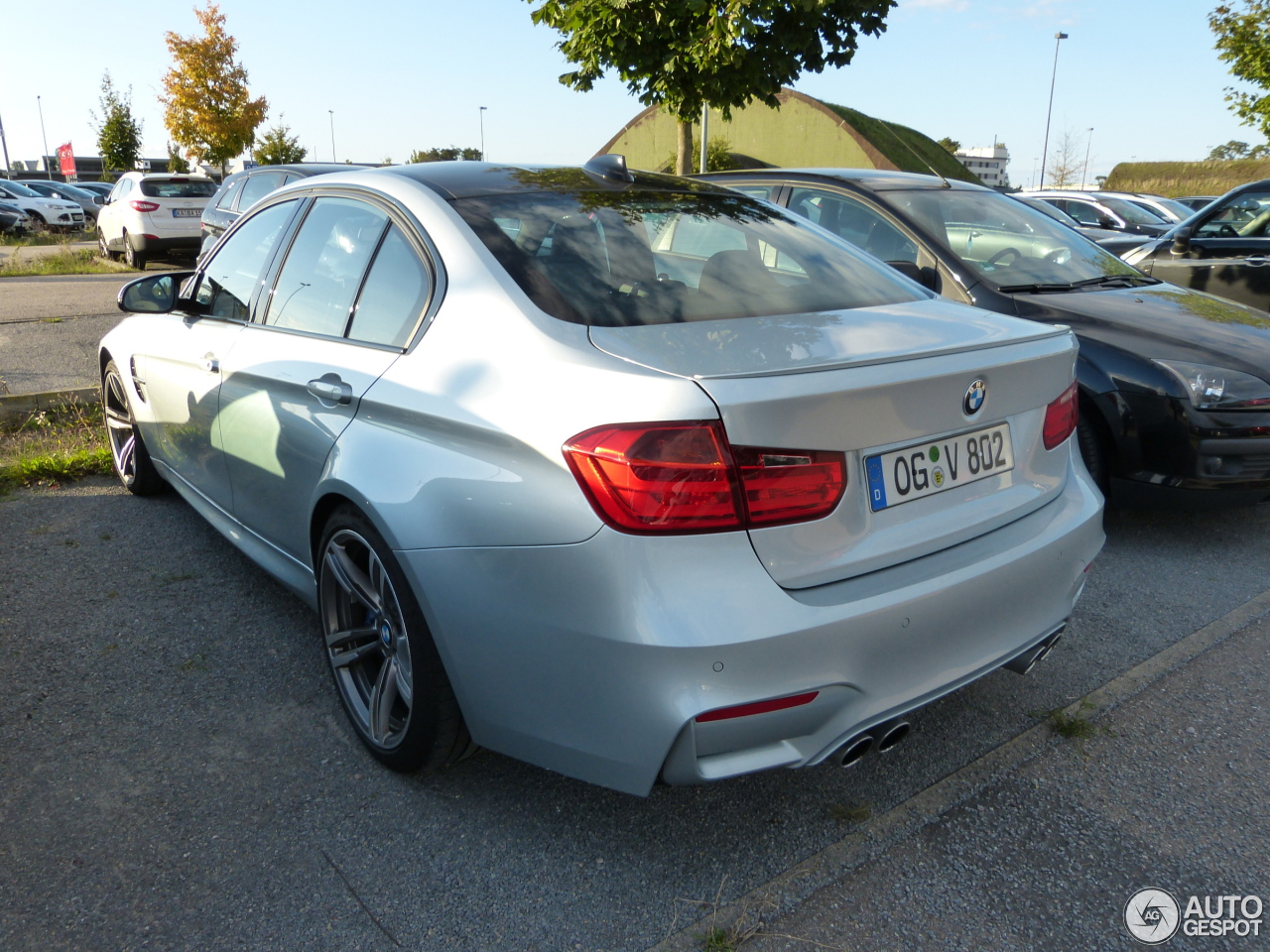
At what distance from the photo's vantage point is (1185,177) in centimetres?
4172

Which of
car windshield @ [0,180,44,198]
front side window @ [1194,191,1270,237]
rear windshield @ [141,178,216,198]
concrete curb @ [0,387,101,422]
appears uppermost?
car windshield @ [0,180,44,198]

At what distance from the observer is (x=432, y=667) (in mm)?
2277

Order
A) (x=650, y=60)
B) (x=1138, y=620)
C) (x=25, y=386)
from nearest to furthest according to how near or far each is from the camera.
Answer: (x=1138, y=620) → (x=25, y=386) → (x=650, y=60)

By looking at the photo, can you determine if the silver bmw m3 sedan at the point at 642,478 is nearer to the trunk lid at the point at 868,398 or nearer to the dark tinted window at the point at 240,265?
the trunk lid at the point at 868,398

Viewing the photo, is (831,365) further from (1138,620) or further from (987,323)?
(1138,620)

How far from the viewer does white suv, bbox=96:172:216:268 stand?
50.6ft

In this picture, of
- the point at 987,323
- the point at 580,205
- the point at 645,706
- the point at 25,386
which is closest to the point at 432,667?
the point at 645,706

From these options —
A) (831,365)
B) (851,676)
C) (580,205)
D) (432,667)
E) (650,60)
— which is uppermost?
(650,60)

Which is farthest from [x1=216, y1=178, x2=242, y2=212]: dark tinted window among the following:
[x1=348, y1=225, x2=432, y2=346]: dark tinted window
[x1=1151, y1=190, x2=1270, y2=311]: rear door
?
[x1=1151, y1=190, x2=1270, y2=311]: rear door

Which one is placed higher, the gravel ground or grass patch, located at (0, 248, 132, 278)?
grass patch, located at (0, 248, 132, 278)

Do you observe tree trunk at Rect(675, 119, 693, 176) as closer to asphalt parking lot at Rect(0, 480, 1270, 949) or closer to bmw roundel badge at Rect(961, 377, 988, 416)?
asphalt parking lot at Rect(0, 480, 1270, 949)

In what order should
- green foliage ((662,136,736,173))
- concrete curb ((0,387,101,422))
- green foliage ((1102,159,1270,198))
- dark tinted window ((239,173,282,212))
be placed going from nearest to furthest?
1. concrete curb ((0,387,101,422))
2. dark tinted window ((239,173,282,212))
3. green foliage ((662,136,736,173))
4. green foliage ((1102,159,1270,198))

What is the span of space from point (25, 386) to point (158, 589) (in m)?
3.92

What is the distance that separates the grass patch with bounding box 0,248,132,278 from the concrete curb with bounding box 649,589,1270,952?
1674cm
